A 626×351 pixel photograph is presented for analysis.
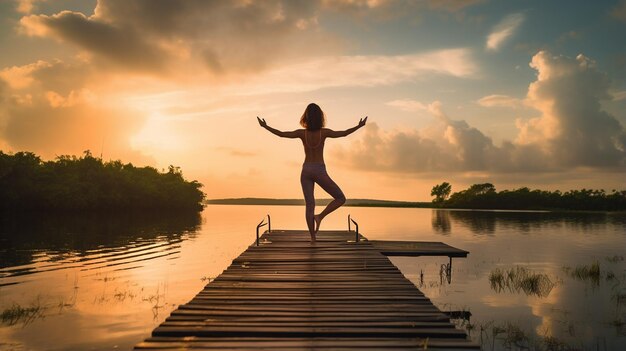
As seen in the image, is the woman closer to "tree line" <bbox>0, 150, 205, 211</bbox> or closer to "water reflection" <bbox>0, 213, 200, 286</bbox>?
"water reflection" <bbox>0, 213, 200, 286</bbox>

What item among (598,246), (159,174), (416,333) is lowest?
(598,246)

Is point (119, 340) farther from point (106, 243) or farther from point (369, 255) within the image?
point (106, 243)

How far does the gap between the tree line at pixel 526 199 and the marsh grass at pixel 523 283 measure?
473ft

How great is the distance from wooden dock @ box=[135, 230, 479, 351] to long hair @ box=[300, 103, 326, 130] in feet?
12.5

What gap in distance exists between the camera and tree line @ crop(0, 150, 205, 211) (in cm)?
7806

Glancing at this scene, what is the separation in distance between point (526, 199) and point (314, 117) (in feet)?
557

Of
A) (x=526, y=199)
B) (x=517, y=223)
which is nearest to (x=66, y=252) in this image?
(x=517, y=223)

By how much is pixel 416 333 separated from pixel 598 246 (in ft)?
135

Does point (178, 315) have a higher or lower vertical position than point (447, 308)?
higher

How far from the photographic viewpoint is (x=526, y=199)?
162000mm

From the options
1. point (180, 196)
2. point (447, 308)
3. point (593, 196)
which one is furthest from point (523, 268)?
point (593, 196)

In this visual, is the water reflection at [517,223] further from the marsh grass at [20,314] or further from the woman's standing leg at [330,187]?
the marsh grass at [20,314]

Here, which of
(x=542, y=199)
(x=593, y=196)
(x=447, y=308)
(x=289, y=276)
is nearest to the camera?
(x=289, y=276)

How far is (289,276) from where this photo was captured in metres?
8.37
